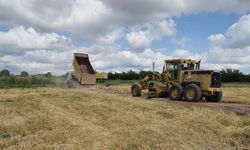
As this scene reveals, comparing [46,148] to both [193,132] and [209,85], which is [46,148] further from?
[209,85]

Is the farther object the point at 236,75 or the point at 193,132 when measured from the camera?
the point at 236,75

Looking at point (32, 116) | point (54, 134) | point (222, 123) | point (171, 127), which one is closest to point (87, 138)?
point (54, 134)

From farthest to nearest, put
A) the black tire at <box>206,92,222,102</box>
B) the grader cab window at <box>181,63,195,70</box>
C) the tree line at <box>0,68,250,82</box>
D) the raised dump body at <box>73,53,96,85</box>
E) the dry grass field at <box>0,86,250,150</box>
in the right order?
the tree line at <box>0,68,250,82</box> → the raised dump body at <box>73,53,96,85</box> → the grader cab window at <box>181,63,195,70</box> → the black tire at <box>206,92,222,102</box> → the dry grass field at <box>0,86,250,150</box>

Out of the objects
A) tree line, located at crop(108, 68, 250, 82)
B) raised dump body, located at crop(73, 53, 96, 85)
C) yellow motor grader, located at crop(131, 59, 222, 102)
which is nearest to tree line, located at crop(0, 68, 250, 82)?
tree line, located at crop(108, 68, 250, 82)

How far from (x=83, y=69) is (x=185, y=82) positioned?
10675 mm

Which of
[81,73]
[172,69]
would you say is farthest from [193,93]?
[81,73]

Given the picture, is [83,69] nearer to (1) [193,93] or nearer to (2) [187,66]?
(2) [187,66]

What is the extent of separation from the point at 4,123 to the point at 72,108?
4049 millimetres

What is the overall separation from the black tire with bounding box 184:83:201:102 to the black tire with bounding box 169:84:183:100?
34 centimetres

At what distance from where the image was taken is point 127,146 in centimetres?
725

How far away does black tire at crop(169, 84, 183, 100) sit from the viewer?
18.5 metres

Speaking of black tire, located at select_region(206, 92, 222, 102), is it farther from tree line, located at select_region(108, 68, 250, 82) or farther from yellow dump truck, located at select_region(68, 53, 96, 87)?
tree line, located at select_region(108, 68, 250, 82)

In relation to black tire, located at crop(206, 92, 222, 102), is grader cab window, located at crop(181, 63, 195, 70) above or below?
above

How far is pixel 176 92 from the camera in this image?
18.7 metres
